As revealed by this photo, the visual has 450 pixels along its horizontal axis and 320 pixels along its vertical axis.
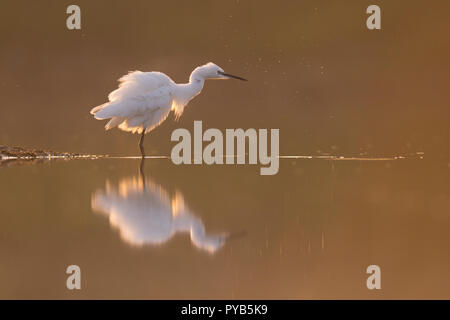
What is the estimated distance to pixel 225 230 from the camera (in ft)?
11.8

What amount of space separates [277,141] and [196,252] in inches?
276

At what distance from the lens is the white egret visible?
27.7 feet

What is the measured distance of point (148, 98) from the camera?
8.60 meters

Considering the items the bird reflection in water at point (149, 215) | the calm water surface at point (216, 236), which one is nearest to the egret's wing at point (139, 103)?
the calm water surface at point (216, 236)

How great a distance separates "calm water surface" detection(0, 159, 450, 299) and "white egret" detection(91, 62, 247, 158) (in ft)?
7.59

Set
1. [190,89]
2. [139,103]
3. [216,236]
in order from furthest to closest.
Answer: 1. [190,89]
2. [139,103]
3. [216,236]

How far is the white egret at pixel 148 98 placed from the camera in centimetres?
844

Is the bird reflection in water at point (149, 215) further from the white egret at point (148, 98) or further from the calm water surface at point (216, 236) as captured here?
the white egret at point (148, 98)

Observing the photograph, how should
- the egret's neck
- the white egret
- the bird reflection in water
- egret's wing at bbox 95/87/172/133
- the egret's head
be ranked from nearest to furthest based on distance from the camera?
the bird reflection in water
egret's wing at bbox 95/87/172/133
the white egret
the egret's neck
the egret's head

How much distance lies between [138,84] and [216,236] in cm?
560

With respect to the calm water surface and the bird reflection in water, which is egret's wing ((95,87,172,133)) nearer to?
the calm water surface

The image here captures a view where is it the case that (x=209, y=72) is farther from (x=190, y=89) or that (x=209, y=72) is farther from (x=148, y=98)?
(x=148, y=98)

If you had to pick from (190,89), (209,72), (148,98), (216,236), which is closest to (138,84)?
(148,98)

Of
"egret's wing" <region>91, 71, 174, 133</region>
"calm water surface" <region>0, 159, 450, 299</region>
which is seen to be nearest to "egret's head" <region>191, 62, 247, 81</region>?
"egret's wing" <region>91, 71, 174, 133</region>
